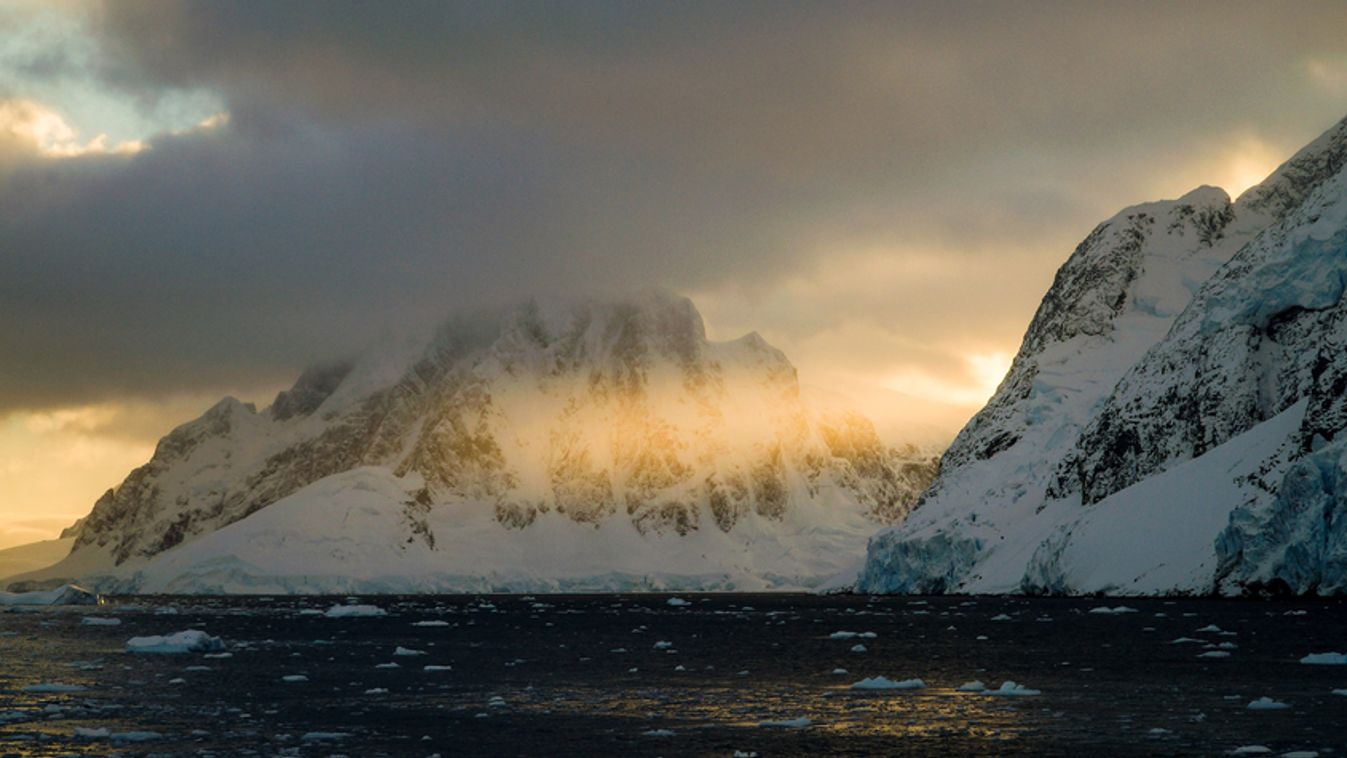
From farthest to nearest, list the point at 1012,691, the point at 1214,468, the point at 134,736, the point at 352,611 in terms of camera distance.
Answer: the point at 352,611 → the point at 1214,468 → the point at 1012,691 → the point at 134,736

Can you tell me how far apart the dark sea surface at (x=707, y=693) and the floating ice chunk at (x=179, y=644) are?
1.61 meters

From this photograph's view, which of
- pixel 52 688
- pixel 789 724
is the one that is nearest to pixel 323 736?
pixel 789 724

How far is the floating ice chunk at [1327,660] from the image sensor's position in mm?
59281

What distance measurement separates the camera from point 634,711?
48.6 meters

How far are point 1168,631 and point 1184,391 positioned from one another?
8598cm

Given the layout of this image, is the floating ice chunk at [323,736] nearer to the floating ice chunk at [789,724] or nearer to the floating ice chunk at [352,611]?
the floating ice chunk at [789,724]

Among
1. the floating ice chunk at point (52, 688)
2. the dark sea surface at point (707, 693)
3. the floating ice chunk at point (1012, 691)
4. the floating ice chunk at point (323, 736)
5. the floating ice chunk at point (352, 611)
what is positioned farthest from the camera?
the floating ice chunk at point (352, 611)

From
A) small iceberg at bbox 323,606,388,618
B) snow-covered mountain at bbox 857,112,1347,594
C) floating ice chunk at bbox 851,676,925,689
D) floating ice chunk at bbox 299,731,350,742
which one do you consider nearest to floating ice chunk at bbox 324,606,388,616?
small iceberg at bbox 323,606,388,618

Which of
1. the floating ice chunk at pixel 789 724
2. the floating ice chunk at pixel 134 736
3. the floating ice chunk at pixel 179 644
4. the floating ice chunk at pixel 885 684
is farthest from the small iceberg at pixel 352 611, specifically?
the floating ice chunk at pixel 789 724

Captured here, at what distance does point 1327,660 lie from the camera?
5953 centimetres

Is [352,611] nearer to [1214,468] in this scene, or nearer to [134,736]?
[1214,468]

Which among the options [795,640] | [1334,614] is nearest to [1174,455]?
[1334,614]

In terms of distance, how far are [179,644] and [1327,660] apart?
2542 inches

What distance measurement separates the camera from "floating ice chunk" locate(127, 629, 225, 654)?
81.1m
